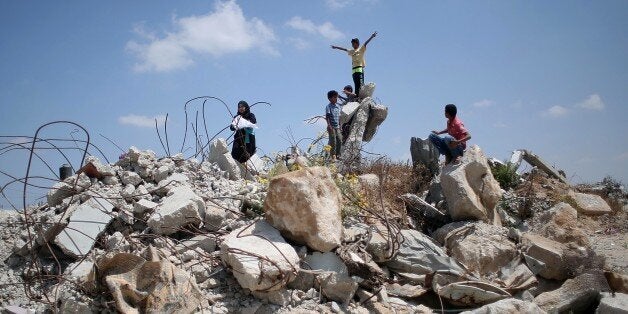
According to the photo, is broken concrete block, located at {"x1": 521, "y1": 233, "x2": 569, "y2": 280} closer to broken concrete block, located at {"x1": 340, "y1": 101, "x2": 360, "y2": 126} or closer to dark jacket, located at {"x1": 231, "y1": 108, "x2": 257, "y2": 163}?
dark jacket, located at {"x1": 231, "y1": 108, "x2": 257, "y2": 163}

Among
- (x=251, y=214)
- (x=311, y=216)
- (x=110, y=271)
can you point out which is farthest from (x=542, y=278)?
(x=110, y=271)

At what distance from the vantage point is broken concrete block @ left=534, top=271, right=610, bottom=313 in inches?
174

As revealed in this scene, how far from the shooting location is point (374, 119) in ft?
34.9

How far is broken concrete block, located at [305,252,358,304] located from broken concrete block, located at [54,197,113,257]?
2.19 meters

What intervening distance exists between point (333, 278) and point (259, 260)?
787mm

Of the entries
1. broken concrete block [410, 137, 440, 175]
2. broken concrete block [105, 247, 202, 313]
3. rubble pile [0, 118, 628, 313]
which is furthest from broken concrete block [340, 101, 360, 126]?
broken concrete block [105, 247, 202, 313]

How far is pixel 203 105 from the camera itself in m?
6.22

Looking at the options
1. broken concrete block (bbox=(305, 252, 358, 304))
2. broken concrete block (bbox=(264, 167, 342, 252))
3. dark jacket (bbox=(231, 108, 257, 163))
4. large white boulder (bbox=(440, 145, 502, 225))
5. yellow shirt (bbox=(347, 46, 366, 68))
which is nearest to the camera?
broken concrete block (bbox=(305, 252, 358, 304))

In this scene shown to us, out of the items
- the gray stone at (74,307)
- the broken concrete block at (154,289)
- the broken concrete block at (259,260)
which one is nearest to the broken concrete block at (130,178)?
the broken concrete block at (259,260)

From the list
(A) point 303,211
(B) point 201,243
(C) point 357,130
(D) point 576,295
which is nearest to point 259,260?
(A) point 303,211

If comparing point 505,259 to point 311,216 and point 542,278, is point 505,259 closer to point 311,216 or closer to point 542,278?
point 542,278

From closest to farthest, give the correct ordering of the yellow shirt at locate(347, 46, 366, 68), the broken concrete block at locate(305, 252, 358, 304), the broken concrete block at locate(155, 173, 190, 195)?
the broken concrete block at locate(305, 252, 358, 304)
the broken concrete block at locate(155, 173, 190, 195)
the yellow shirt at locate(347, 46, 366, 68)

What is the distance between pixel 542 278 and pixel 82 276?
518cm

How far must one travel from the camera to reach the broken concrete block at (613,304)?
4046 mm
